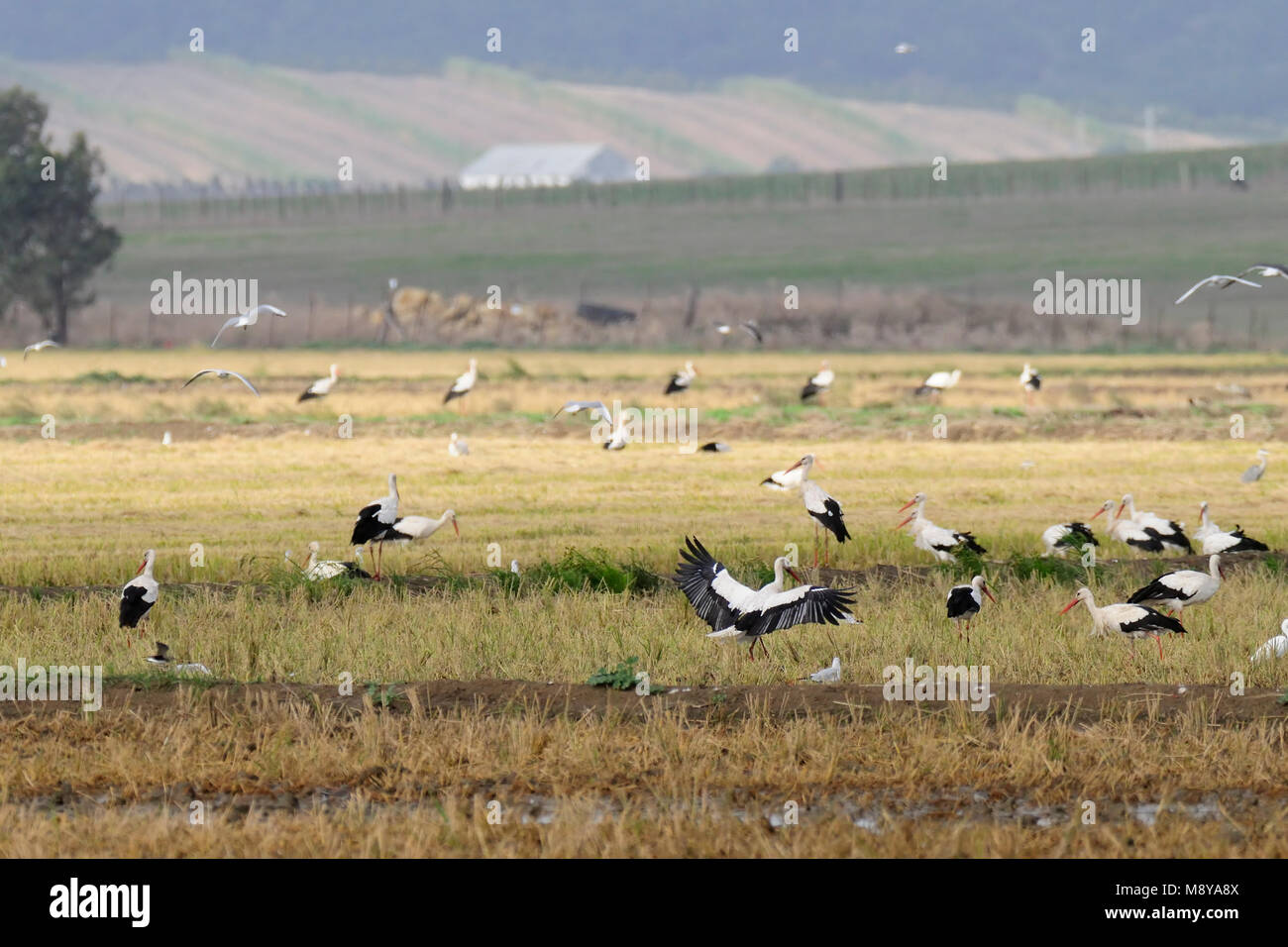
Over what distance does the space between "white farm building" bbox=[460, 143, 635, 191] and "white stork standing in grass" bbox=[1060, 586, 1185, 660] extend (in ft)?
569

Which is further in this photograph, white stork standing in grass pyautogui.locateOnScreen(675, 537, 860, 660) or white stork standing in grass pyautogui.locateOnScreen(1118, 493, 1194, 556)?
white stork standing in grass pyautogui.locateOnScreen(1118, 493, 1194, 556)

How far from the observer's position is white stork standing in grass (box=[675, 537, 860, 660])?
1295 cm

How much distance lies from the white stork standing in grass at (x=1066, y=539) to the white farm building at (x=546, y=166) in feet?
551

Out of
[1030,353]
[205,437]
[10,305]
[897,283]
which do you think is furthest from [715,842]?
[897,283]

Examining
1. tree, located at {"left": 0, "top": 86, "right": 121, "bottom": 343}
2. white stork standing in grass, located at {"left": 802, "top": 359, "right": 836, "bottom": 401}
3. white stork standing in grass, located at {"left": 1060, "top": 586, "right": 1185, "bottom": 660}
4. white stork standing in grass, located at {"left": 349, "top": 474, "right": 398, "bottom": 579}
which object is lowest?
white stork standing in grass, located at {"left": 1060, "top": 586, "right": 1185, "bottom": 660}

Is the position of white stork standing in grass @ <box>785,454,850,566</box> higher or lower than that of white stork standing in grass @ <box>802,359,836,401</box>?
lower

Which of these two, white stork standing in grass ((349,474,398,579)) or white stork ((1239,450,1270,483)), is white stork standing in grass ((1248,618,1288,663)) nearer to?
white stork standing in grass ((349,474,398,579))

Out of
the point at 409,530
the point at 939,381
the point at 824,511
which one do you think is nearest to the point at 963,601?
the point at 824,511

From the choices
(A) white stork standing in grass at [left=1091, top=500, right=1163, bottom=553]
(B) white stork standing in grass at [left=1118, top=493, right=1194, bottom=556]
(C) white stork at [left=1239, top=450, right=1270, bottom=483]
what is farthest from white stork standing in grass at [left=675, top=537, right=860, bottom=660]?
(C) white stork at [left=1239, top=450, right=1270, bottom=483]

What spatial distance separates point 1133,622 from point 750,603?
3004mm

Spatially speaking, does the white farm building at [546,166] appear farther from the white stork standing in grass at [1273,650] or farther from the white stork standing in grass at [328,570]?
the white stork standing in grass at [1273,650]

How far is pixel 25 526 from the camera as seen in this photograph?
2406cm

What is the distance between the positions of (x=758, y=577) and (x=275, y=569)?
494cm

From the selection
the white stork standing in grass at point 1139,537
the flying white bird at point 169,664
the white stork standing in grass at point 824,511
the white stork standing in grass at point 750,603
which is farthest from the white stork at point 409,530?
the white stork standing in grass at point 1139,537
